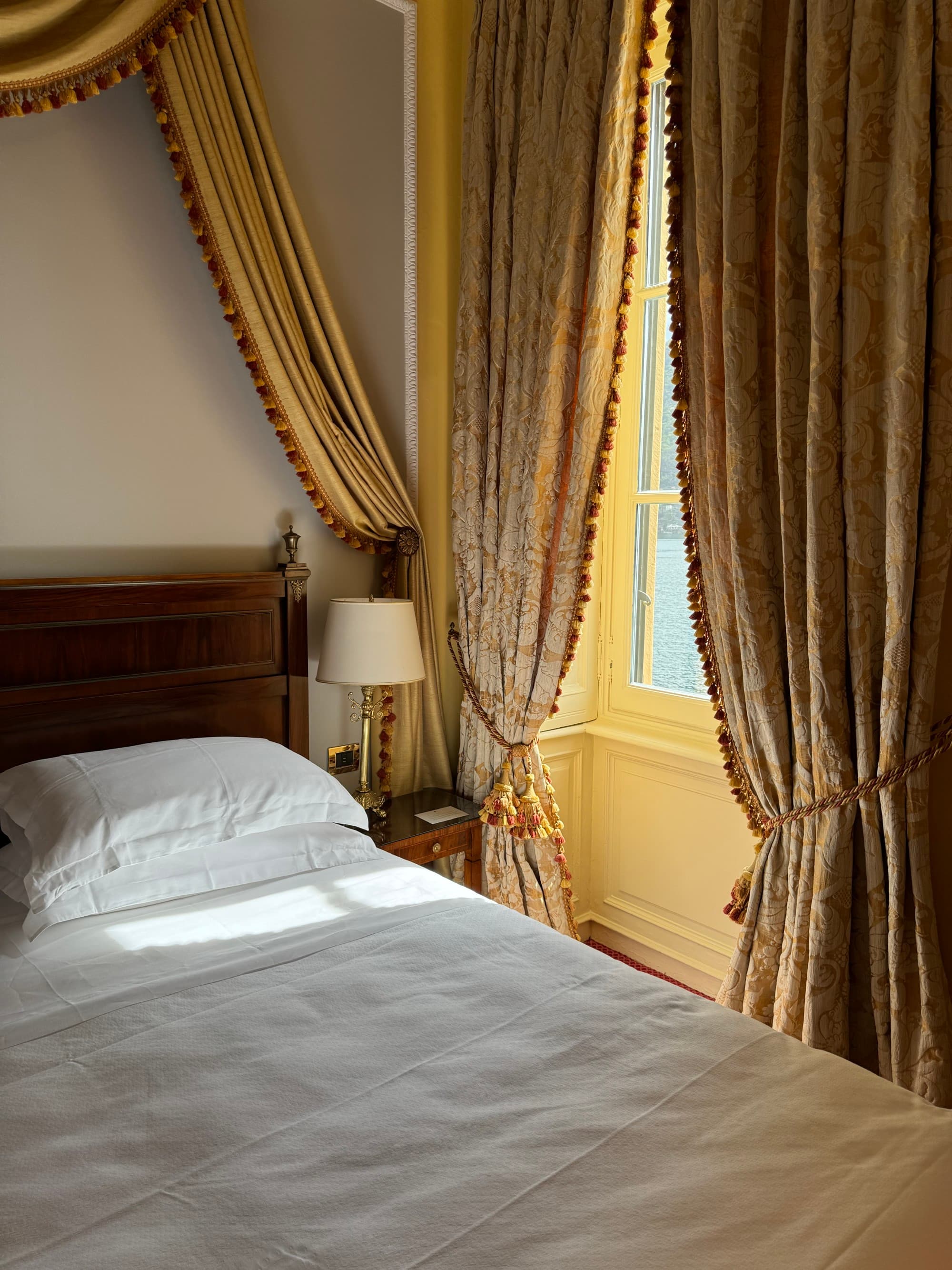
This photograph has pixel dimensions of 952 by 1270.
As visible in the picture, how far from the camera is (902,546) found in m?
1.76

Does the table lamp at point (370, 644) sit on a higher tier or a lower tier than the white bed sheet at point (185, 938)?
higher

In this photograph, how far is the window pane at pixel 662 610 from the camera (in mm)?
2898

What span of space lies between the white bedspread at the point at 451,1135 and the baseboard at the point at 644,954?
4.52ft

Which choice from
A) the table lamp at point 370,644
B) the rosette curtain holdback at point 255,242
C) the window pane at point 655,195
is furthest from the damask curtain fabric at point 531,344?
the window pane at point 655,195

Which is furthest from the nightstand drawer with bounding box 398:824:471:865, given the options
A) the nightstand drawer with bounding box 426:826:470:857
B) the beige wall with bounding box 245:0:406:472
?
the beige wall with bounding box 245:0:406:472

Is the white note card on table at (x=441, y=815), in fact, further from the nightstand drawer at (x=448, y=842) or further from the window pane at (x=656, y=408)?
the window pane at (x=656, y=408)

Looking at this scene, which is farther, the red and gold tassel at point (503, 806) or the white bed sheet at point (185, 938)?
the red and gold tassel at point (503, 806)

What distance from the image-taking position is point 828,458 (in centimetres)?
185

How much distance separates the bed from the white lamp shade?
27.1 inches

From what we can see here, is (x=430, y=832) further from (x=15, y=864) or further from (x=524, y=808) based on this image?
(x=15, y=864)

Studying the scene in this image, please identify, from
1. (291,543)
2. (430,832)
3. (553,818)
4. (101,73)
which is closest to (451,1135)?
(430,832)

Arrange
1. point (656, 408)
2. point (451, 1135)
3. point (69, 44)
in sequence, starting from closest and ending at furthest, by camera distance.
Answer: point (451, 1135)
point (69, 44)
point (656, 408)

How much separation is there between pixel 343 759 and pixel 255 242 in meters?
1.48

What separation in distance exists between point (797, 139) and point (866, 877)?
60.2 inches
